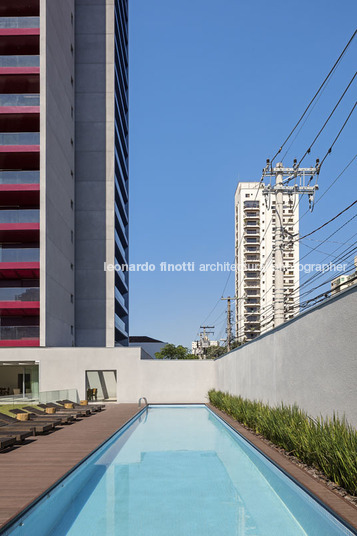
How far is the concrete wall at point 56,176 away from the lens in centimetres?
3234

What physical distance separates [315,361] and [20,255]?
76.7 feet

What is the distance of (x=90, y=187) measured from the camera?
4178cm

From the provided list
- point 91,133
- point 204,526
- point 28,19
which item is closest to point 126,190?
point 91,133

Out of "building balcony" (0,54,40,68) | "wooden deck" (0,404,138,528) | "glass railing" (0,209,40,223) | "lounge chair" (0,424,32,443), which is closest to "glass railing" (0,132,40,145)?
"glass railing" (0,209,40,223)

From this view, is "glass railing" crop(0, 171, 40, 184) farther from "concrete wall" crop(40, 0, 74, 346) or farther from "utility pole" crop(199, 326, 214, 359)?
"utility pole" crop(199, 326, 214, 359)

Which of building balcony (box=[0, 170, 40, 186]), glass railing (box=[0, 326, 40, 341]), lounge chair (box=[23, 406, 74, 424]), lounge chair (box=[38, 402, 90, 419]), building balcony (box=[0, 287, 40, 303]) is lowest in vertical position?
lounge chair (box=[38, 402, 90, 419])

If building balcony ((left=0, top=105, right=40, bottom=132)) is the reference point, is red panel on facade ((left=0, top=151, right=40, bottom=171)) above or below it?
below

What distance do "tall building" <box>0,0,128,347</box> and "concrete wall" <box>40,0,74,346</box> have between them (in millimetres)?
61

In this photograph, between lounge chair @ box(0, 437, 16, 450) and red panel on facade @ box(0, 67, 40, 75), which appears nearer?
lounge chair @ box(0, 437, 16, 450)

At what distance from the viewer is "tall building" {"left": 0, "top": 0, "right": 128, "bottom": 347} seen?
1273 inches

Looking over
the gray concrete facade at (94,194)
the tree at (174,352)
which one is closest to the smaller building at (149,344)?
the tree at (174,352)

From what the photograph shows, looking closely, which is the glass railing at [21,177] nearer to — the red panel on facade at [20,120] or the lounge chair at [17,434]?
the red panel on facade at [20,120]

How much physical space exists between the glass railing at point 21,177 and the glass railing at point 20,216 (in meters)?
1.65

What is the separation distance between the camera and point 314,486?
28.3ft
